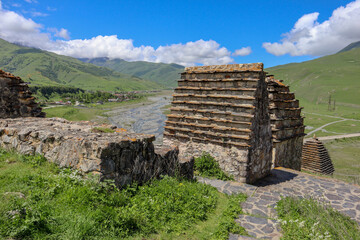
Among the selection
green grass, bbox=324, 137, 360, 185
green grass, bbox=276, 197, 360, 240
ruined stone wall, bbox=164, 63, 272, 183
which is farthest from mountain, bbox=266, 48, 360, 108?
green grass, bbox=276, 197, 360, 240

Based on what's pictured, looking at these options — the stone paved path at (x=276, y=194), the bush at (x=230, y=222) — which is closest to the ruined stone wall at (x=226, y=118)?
the stone paved path at (x=276, y=194)

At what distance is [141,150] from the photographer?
6391mm

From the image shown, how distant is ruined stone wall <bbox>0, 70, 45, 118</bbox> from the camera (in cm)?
1030

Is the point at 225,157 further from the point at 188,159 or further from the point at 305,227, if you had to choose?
the point at 305,227

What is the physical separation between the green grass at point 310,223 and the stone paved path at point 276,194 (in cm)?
31

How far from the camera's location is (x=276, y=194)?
8.91m

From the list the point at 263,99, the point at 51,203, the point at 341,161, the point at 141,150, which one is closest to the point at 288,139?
the point at 263,99

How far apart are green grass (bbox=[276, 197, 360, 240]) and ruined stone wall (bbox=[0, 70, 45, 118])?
11.7 metres

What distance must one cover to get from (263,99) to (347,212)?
553cm

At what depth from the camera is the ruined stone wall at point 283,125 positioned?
15.0 m

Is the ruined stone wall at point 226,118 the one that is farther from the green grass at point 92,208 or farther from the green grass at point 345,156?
the green grass at point 345,156

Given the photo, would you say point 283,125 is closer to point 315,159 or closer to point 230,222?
point 315,159

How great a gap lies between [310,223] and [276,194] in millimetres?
3138

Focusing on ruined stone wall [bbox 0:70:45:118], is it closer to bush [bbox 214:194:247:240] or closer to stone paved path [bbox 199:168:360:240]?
stone paved path [bbox 199:168:360:240]
